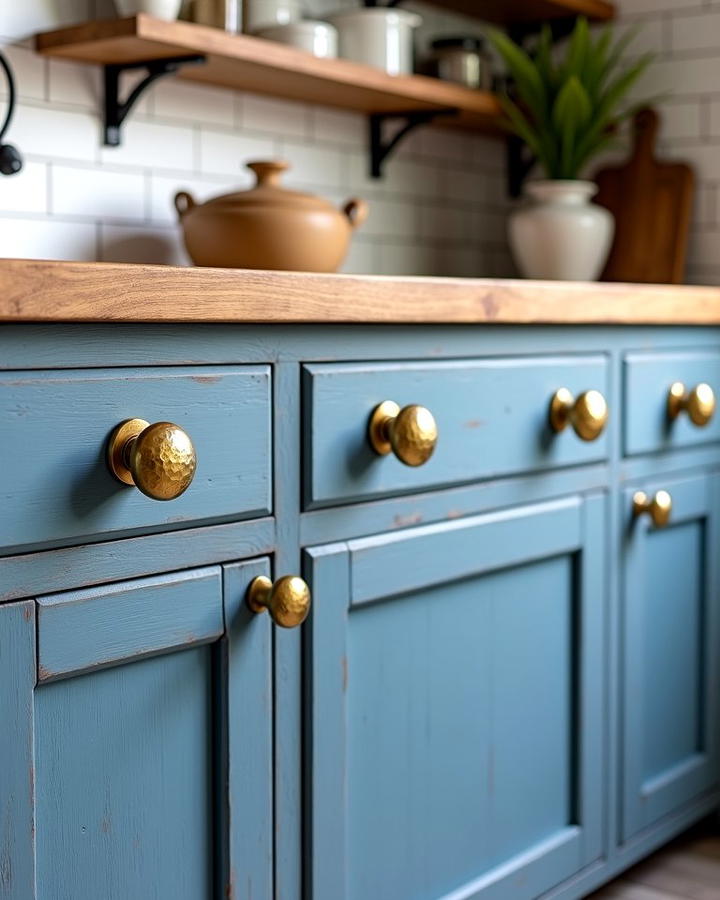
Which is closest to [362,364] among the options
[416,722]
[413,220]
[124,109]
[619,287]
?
[416,722]

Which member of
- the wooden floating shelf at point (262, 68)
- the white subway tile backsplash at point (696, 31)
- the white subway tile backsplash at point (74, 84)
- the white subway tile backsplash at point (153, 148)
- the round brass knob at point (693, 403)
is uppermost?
the white subway tile backsplash at point (696, 31)

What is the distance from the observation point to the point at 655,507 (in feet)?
6.34

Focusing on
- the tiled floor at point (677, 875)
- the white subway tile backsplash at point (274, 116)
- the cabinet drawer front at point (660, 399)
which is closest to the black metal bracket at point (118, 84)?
the white subway tile backsplash at point (274, 116)

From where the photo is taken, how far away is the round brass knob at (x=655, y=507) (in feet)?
6.34

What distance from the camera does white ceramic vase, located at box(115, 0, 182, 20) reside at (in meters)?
1.79

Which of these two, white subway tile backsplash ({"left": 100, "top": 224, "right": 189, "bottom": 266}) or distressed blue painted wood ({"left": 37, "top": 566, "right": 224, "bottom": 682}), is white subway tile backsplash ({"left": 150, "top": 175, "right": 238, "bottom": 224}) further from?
distressed blue painted wood ({"left": 37, "top": 566, "right": 224, "bottom": 682})

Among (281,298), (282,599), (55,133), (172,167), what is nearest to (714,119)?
(172,167)

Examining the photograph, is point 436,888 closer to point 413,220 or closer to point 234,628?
point 234,628

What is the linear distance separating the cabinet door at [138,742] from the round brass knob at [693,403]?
2.98ft

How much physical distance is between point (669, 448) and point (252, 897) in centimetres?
103

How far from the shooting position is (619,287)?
183 centimetres

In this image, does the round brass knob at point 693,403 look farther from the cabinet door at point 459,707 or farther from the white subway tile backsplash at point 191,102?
the white subway tile backsplash at point 191,102

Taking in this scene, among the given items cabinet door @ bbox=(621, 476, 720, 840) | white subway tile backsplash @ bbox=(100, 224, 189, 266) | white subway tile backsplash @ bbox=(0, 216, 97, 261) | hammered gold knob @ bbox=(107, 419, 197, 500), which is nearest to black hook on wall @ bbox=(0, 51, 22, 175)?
white subway tile backsplash @ bbox=(0, 216, 97, 261)

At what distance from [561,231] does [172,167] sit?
2.53 ft
